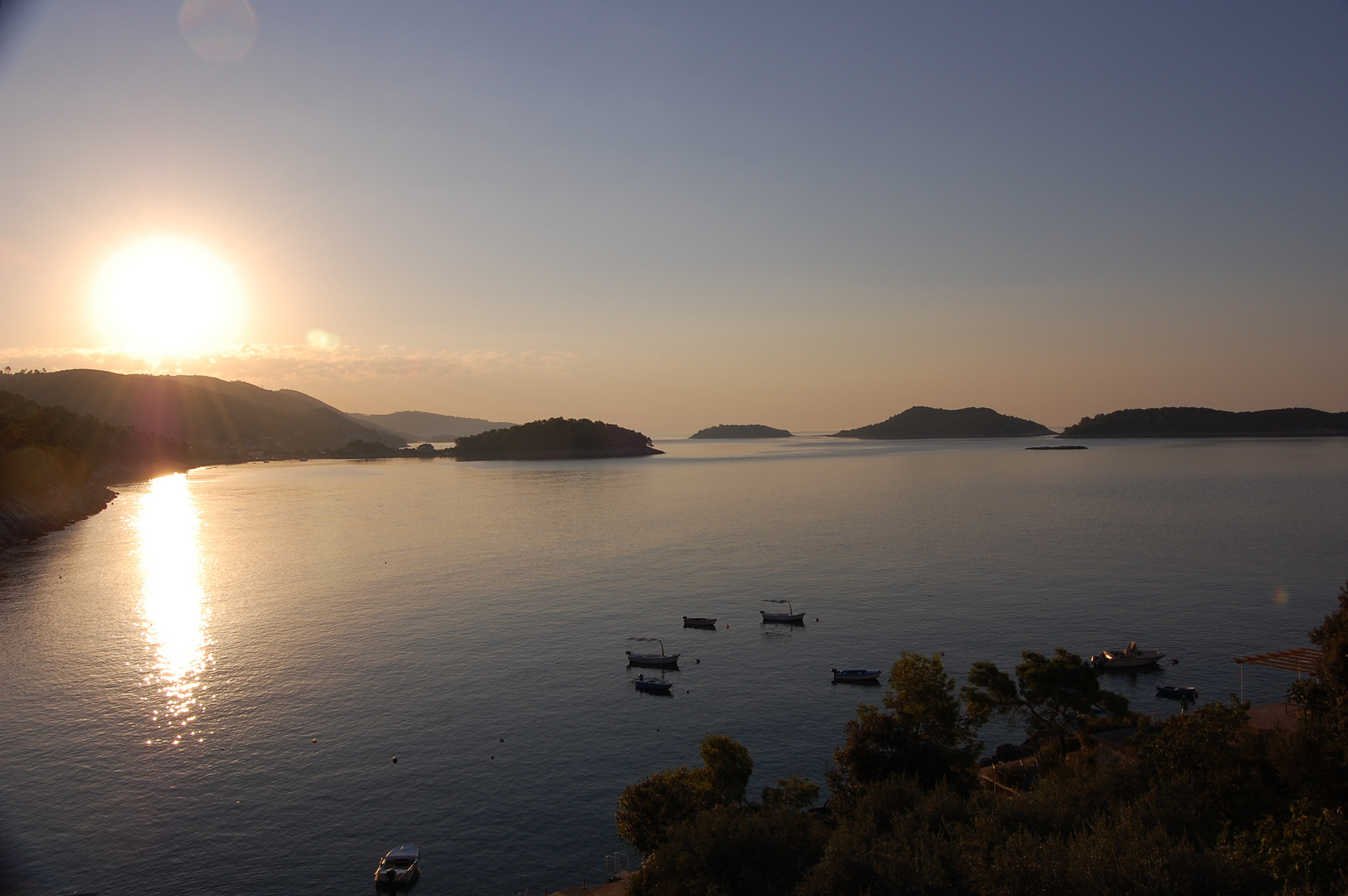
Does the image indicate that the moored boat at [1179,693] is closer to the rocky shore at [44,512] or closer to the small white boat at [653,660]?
the small white boat at [653,660]

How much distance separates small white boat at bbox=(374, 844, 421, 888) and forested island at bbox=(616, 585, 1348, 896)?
9.11 metres

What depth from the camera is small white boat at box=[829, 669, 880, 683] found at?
46.0m

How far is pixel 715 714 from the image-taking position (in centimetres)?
4291

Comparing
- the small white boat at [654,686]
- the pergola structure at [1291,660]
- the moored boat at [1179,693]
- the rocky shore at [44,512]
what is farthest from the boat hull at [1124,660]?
the rocky shore at [44,512]

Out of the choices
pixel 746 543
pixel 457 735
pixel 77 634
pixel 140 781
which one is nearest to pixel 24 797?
pixel 140 781

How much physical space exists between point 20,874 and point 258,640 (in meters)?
31.4

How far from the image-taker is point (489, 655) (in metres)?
53.2

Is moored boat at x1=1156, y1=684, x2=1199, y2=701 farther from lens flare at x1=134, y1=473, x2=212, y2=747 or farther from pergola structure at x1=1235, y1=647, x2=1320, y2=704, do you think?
lens flare at x1=134, y1=473, x2=212, y2=747

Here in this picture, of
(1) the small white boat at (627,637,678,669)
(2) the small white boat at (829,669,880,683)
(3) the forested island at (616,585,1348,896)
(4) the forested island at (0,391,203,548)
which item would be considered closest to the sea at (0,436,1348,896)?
(2) the small white boat at (829,669,880,683)

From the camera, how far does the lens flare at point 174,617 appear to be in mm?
44312

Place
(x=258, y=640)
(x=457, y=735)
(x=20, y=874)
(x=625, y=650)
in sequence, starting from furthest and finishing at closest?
(x=258, y=640)
(x=625, y=650)
(x=457, y=735)
(x=20, y=874)

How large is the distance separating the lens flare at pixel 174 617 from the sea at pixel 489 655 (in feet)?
1.27

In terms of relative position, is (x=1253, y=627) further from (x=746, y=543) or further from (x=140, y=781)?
(x=140, y=781)

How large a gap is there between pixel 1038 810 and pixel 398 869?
2340cm
